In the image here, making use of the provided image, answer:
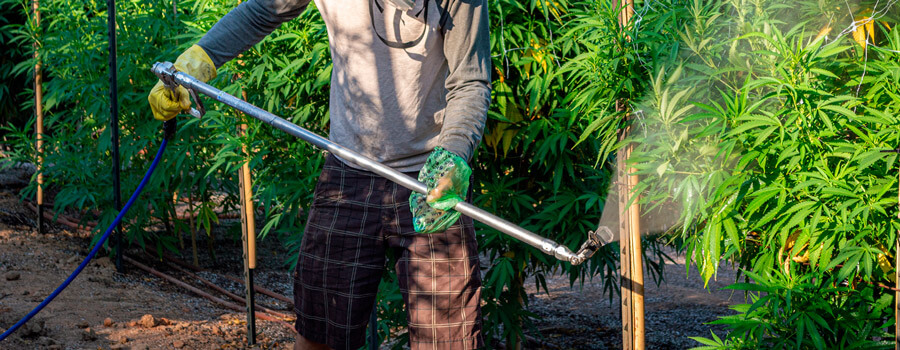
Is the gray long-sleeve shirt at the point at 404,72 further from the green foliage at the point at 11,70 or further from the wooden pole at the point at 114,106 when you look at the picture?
the green foliage at the point at 11,70

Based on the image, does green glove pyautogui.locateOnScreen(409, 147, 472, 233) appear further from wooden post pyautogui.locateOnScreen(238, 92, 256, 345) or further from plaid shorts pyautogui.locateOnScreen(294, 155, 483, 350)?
wooden post pyautogui.locateOnScreen(238, 92, 256, 345)

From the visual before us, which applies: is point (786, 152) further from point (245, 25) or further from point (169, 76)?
point (169, 76)

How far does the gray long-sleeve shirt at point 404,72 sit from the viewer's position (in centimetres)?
214

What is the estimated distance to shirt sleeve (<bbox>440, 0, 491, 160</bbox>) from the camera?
6.87 feet

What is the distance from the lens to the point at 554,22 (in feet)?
10.5

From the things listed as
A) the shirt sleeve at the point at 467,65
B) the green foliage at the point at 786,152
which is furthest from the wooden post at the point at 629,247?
the shirt sleeve at the point at 467,65

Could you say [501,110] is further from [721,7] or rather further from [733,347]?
[733,347]

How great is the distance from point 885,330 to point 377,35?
162 cm

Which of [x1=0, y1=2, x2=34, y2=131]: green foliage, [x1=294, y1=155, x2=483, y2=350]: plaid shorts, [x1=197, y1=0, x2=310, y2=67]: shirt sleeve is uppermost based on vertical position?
[x1=0, y1=2, x2=34, y2=131]: green foliage

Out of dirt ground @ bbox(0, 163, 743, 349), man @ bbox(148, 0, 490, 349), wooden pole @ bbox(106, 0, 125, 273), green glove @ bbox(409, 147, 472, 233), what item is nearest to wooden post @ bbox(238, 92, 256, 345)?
dirt ground @ bbox(0, 163, 743, 349)

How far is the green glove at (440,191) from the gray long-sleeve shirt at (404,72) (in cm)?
14

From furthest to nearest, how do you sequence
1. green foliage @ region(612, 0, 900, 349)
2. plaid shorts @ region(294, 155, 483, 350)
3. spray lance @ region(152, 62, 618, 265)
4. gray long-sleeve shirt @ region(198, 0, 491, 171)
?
plaid shorts @ region(294, 155, 483, 350), gray long-sleeve shirt @ region(198, 0, 491, 171), green foliage @ region(612, 0, 900, 349), spray lance @ region(152, 62, 618, 265)

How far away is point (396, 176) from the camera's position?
195 cm

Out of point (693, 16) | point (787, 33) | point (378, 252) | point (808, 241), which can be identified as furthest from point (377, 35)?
point (808, 241)
